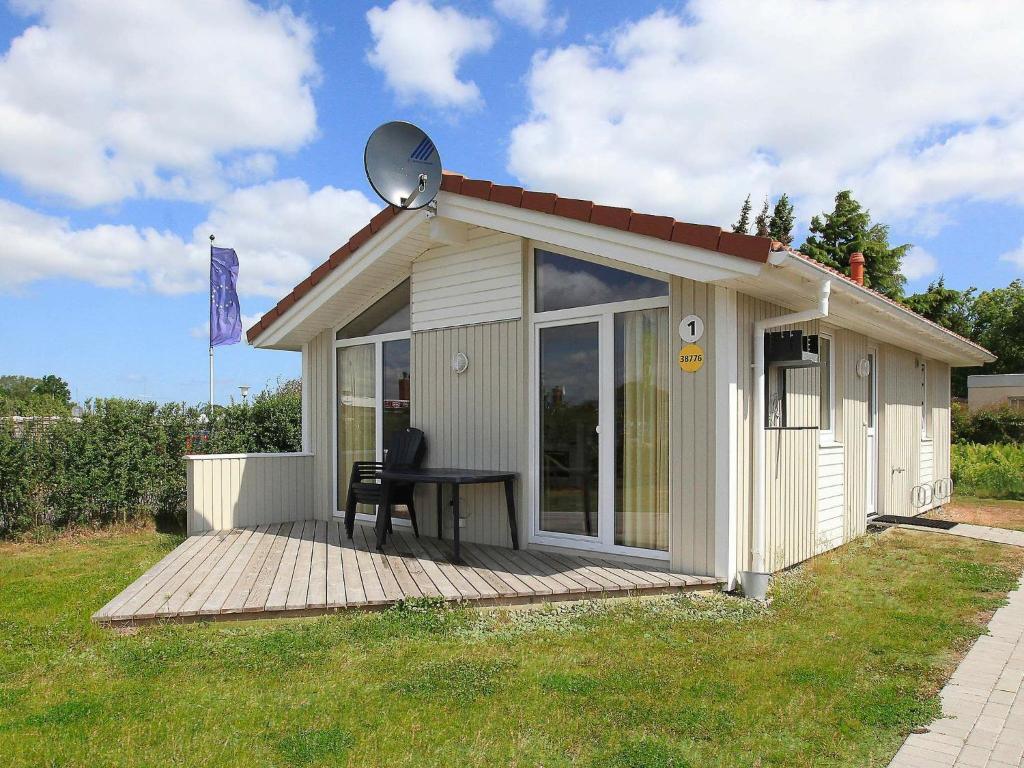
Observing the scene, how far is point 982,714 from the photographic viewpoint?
301 cm

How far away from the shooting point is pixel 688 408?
5.05 meters

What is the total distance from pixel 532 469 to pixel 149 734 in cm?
371

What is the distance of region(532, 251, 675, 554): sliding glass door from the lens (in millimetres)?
5308

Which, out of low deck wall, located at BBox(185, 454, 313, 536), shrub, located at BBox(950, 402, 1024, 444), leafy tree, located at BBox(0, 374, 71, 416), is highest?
leafy tree, located at BBox(0, 374, 71, 416)

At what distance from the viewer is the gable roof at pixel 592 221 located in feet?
14.4

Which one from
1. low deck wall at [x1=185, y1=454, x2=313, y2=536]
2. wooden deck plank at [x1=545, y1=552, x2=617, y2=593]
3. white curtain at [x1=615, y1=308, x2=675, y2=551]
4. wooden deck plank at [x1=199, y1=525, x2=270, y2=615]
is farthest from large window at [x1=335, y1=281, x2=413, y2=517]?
white curtain at [x1=615, y1=308, x2=675, y2=551]

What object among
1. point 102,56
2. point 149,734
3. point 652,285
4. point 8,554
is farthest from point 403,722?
point 102,56

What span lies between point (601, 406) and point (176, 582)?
11.0ft

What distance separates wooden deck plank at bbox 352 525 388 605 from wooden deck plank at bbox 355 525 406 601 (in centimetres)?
2

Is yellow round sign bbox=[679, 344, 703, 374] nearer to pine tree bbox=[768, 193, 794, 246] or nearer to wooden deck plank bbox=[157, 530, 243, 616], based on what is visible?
wooden deck plank bbox=[157, 530, 243, 616]

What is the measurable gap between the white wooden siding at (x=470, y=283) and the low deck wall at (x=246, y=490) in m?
2.49

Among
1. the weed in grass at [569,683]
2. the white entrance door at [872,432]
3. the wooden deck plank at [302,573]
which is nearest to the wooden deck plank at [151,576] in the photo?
the wooden deck plank at [302,573]

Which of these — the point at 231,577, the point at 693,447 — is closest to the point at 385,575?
the point at 231,577

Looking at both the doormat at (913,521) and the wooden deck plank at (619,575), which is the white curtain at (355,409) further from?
the doormat at (913,521)
